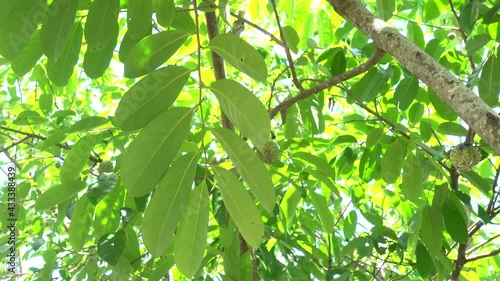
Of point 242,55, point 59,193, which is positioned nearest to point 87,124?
point 59,193

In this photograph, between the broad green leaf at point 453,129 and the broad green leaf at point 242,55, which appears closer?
the broad green leaf at point 242,55

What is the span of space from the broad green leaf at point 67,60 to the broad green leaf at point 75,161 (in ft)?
0.94

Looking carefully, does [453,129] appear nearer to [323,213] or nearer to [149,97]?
[323,213]

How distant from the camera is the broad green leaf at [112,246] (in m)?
1.84

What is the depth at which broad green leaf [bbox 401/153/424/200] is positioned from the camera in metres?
2.02

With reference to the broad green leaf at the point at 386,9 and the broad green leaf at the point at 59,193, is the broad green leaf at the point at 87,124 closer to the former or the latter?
the broad green leaf at the point at 59,193

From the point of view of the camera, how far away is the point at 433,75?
1.06 metres

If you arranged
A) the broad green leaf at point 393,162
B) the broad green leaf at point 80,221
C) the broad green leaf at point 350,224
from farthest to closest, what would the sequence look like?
the broad green leaf at point 350,224 → the broad green leaf at point 393,162 → the broad green leaf at point 80,221

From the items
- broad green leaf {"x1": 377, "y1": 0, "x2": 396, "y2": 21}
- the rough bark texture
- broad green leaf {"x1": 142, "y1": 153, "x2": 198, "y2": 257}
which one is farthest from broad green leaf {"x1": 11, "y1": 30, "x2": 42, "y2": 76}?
broad green leaf {"x1": 377, "y1": 0, "x2": 396, "y2": 21}

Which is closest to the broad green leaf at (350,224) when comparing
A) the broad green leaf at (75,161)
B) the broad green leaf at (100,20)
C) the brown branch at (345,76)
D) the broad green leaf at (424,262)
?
the broad green leaf at (424,262)

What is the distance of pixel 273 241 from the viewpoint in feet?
8.00

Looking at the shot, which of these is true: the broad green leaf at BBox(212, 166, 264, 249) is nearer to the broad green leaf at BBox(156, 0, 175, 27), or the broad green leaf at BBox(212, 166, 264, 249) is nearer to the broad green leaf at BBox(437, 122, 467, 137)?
the broad green leaf at BBox(156, 0, 175, 27)

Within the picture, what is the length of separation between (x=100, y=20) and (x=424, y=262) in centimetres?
146

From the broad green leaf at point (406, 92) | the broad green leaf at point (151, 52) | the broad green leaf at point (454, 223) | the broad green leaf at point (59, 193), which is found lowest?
the broad green leaf at point (454, 223)
